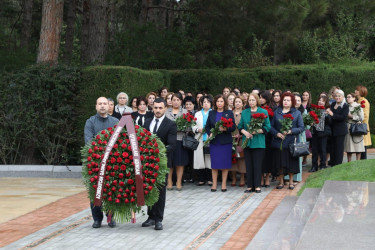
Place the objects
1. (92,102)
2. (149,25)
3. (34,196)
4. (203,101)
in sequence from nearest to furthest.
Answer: (34,196)
(203,101)
(92,102)
(149,25)

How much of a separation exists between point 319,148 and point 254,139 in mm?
3462

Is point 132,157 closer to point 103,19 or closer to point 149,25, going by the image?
point 103,19

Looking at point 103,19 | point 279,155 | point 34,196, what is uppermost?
point 103,19

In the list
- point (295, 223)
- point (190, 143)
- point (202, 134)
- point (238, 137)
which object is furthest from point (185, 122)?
point (295, 223)

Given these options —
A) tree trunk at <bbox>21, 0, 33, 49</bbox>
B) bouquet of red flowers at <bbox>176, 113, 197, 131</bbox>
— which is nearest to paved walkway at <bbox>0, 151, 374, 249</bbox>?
bouquet of red flowers at <bbox>176, 113, 197, 131</bbox>

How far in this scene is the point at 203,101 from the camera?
1412cm

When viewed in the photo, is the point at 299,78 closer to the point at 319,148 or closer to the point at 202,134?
the point at 319,148

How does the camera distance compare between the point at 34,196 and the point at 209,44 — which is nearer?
the point at 34,196

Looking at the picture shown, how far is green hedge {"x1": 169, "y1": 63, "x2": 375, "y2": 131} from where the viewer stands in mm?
20906

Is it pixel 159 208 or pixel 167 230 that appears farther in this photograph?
pixel 159 208

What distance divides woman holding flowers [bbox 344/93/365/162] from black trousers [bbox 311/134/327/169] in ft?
1.80

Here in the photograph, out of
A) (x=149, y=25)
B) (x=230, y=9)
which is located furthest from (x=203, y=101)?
(x=230, y=9)

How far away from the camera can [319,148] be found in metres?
16.0

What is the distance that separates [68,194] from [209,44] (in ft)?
55.8
